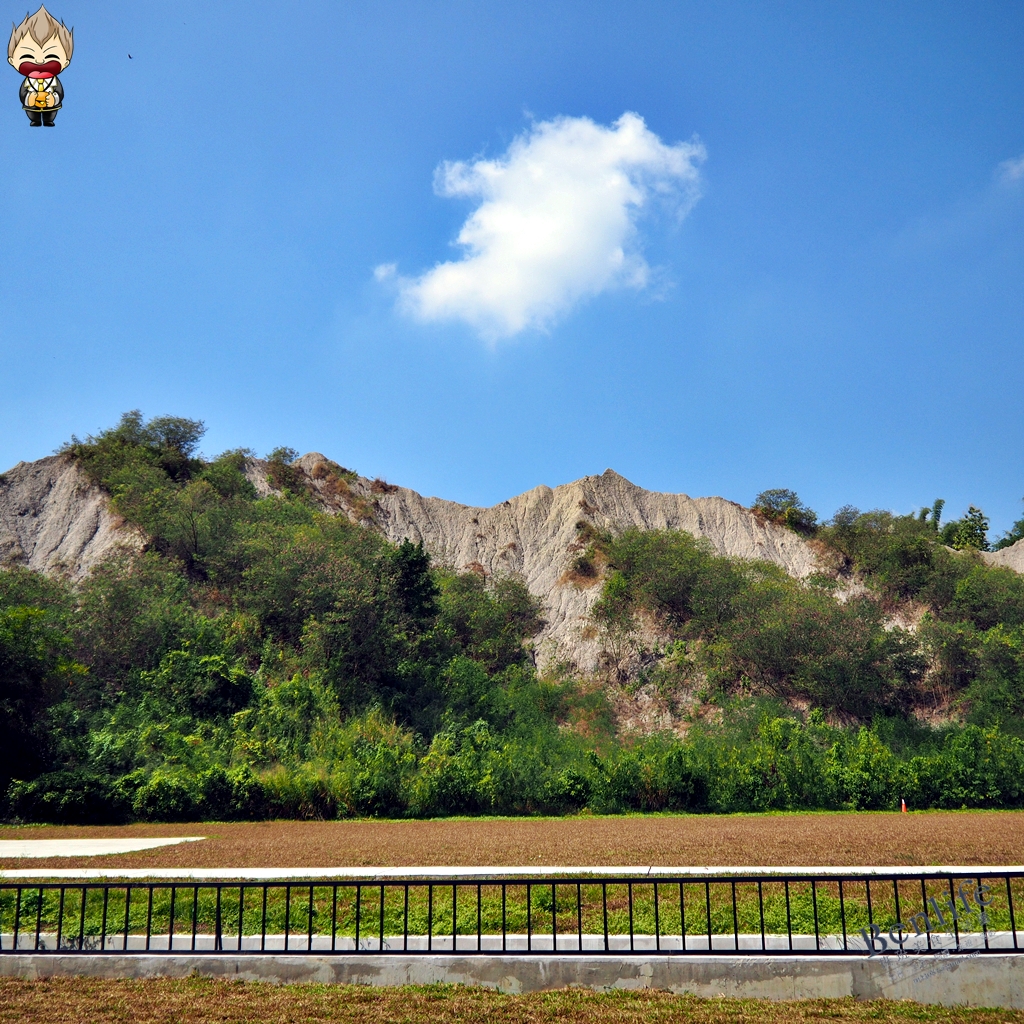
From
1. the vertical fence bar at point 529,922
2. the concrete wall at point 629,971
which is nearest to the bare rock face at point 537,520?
the vertical fence bar at point 529,922

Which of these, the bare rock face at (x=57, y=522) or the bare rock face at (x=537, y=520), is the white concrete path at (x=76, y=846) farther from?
the bare rock face at (x=537, y=520)

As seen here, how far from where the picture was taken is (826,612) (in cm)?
3553

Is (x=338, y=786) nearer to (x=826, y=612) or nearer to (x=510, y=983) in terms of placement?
(x=510, y=983)

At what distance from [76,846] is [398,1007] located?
40.9 ft

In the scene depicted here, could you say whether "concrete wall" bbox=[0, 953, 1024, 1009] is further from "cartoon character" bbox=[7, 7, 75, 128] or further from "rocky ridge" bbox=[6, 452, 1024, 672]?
"rocky ridge" bbox=[6, 452, 1024, 672]

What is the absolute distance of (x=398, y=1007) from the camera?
6.43 m

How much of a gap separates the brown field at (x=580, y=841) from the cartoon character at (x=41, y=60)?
11097 mm

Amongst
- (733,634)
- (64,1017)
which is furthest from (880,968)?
(733,634)

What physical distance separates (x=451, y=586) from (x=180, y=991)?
114 ft

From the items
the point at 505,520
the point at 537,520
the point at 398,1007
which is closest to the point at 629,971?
the point at 398,1007

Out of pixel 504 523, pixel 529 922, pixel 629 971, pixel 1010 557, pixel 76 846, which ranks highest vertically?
pixel 504 523

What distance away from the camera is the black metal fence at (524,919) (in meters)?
7.11

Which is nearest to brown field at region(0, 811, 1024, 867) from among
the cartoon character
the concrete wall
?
the concrete wall

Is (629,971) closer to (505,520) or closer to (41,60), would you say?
(41,60)
